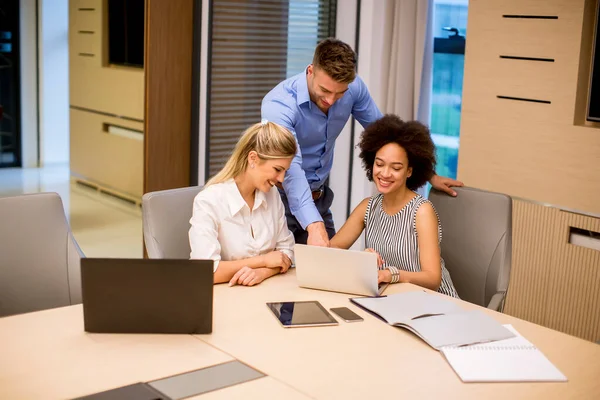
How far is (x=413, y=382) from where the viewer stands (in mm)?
1912

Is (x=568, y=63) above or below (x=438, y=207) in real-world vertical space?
above

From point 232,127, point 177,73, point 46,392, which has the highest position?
point 177,73

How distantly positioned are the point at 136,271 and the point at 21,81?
93.5 inches

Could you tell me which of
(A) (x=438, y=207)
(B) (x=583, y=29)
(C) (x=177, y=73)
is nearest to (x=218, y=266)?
(A) (x=438, y=207)

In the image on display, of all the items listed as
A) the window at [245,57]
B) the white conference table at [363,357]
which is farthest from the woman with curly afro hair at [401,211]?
the window at [245,57]

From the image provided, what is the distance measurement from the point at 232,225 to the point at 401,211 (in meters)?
0.67

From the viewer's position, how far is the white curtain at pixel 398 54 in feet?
15.4

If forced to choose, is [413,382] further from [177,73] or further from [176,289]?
[177,73]

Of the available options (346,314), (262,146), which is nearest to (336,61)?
(262,146)

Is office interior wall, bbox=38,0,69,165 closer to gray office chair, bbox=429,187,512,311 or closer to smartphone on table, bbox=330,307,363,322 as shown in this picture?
gray office chair, bbox=429,187,512,311

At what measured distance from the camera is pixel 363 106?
3594 mm

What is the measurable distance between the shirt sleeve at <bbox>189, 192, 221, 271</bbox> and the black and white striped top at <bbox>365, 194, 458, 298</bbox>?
67 cm

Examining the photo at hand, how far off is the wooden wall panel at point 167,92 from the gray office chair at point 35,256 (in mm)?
1496

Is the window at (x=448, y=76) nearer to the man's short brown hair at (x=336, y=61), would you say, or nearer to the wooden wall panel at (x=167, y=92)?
the wooden wall panel at (x=167, y=92)
